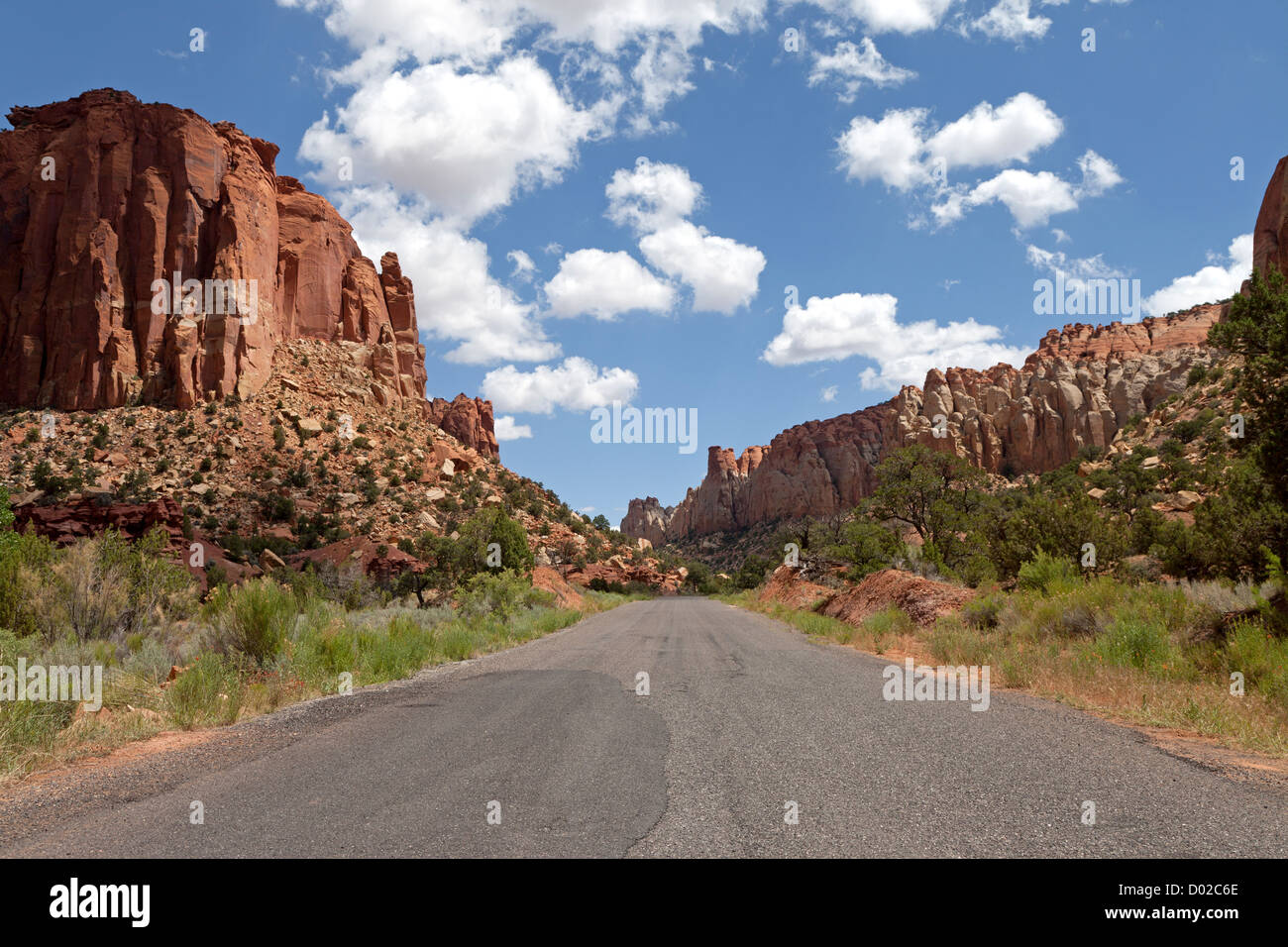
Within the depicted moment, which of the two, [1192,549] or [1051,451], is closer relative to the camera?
[1192,549]

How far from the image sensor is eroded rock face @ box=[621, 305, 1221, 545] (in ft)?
258

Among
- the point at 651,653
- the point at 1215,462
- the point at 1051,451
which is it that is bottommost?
the point at 651,653

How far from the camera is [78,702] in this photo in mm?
7402

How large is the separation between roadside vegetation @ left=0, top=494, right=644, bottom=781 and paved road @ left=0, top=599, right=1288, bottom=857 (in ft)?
3.44

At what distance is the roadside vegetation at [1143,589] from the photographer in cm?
755

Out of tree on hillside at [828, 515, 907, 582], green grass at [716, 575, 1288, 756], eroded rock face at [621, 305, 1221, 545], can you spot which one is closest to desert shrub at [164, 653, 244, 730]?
green grass at [716, 575, 1288, 756]

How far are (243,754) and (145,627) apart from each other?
8.65 metres

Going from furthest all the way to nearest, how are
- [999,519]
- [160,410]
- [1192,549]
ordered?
[160,410] < [999,519] < [1192,549]

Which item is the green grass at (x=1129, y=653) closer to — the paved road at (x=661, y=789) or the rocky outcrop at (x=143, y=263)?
the paved road at (x=661, y=789)

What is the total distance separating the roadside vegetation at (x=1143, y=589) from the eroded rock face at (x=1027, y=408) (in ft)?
133

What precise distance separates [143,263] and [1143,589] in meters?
67.8
